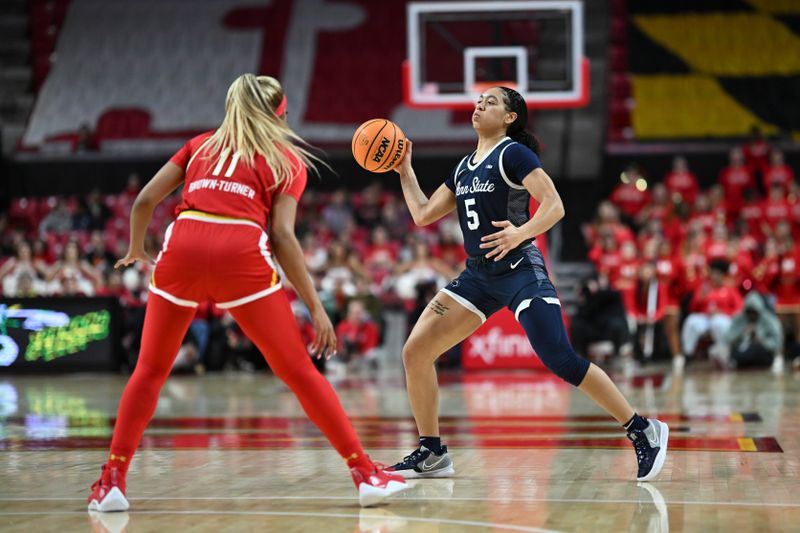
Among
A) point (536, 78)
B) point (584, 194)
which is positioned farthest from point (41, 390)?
point (584, 194)

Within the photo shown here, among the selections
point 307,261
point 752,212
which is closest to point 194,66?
point 307,261

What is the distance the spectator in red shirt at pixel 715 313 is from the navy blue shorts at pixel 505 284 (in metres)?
10.1

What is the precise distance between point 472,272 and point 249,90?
1614 mm

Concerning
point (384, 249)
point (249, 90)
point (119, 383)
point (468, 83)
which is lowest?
point (119, 383)

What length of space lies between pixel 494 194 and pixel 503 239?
1.03 ft

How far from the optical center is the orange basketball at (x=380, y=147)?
21.1ft

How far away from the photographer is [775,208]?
741 inches

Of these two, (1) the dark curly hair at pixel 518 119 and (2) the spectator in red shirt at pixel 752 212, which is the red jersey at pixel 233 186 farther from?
(2) the spectator in red shirt at pixel 752 212

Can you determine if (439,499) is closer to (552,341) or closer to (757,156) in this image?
(552,341)

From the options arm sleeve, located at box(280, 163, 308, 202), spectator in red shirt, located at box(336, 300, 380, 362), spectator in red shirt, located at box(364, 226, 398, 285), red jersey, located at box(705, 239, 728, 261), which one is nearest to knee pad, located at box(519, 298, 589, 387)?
arm sleeve, located at box(280, 163, 308, 202)

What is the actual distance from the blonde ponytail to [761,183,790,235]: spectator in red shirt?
14.7 metres

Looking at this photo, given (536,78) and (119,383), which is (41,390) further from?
(536,78)

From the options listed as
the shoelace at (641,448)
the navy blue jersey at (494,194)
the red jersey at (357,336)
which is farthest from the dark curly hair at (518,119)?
the red jersey at (357,336)

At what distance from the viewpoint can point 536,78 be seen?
15453 mm
